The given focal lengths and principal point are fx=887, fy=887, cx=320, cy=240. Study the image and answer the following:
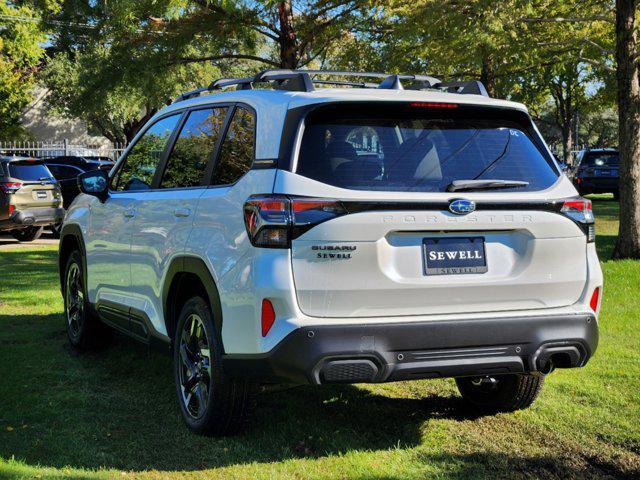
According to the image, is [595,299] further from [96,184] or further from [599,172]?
[599,172]

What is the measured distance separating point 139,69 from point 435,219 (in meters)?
14.8

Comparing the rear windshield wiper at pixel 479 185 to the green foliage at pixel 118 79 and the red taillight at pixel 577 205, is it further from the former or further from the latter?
the green foliage at pixel 118 79

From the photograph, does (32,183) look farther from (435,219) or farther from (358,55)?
(435,219)

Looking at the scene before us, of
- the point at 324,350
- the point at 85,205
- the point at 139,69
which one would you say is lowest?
the point at 324,350

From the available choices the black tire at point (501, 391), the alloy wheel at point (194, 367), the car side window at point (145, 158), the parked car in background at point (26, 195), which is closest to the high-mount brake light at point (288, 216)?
the alloy wheel at point (194, 367)

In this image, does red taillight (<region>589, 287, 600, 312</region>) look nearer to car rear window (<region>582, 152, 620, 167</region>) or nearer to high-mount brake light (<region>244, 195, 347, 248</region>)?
high-mount brake light (<region>244, 195, 347, 248</region>)

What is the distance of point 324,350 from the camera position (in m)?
4.18

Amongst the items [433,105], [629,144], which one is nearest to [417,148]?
[433,105]

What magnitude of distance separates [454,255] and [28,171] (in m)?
15.0

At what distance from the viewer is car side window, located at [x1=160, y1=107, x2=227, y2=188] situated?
5.23 meters

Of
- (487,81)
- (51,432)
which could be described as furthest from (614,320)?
(487,81)

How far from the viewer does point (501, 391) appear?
18.4ft

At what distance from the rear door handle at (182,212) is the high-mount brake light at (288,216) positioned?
38.6 inches

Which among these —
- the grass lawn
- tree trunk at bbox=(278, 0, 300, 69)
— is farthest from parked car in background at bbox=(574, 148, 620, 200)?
the grass lawn
